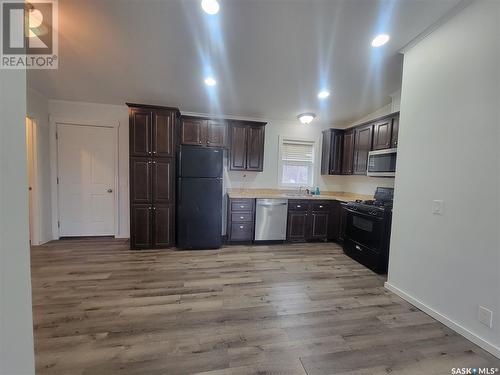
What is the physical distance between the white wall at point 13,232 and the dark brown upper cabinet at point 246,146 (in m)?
3.35

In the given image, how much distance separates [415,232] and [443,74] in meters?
1.58

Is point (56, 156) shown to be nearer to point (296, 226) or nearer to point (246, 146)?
point (246, 146)

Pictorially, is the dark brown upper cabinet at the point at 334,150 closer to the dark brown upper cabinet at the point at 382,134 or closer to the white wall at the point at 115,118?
the dark brown upper cabinet at the point at 382,134

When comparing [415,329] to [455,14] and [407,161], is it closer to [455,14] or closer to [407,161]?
[407,161]

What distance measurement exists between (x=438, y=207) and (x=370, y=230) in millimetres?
1169

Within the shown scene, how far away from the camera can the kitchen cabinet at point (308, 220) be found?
406 cm

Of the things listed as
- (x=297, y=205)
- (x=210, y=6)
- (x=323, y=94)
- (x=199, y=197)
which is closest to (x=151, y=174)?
(x=199, y=197)

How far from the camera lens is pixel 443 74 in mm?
1966

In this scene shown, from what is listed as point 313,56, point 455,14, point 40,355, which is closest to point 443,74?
point 455,14

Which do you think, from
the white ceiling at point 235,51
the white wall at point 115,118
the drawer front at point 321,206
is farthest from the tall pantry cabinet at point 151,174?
the drawer front at point 321,206

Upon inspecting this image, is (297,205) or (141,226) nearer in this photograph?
(141,226)

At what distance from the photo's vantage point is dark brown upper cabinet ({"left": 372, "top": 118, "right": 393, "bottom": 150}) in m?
3.26

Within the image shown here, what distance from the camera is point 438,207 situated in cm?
200

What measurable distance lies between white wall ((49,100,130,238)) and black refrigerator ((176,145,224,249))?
127cm
